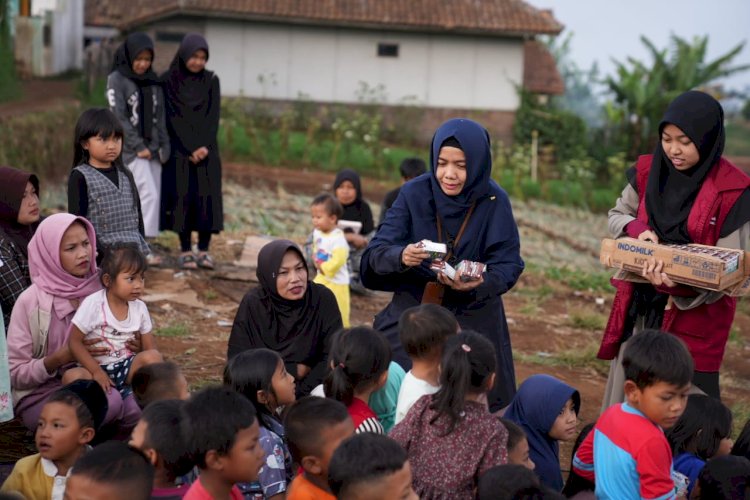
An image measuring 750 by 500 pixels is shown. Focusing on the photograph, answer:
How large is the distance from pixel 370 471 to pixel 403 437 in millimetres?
480

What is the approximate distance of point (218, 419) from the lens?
344 cm

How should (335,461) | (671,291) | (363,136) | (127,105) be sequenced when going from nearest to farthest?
(335,461)
(671,291)
(127,105)
(363,136)

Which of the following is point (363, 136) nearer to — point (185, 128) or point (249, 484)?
point (185, 128)

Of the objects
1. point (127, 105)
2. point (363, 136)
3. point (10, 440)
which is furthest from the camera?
point (363, 136)

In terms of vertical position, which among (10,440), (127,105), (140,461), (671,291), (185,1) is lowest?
(10,440)

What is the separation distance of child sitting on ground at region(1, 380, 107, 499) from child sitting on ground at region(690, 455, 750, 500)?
2.46 metres

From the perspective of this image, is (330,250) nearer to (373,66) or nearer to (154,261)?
(154,261)

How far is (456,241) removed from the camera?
462 cm

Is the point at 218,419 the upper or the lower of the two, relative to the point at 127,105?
lower

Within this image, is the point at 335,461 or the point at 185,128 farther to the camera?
the point at 185,128

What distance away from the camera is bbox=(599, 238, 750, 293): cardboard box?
173 inches

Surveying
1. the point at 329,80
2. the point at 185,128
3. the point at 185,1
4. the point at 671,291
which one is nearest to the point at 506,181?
the point at 329,80

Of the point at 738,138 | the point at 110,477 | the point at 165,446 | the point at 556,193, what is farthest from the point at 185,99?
the point at 738,138

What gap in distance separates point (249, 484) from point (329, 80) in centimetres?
2097
